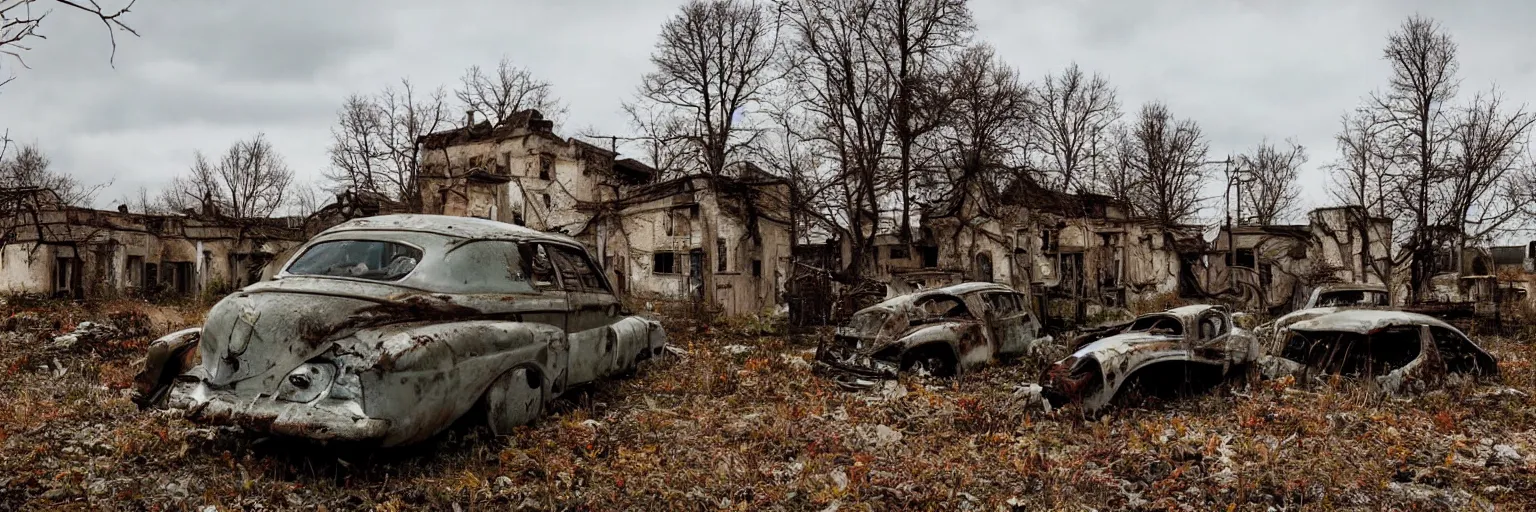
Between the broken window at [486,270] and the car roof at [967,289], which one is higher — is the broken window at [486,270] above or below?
above

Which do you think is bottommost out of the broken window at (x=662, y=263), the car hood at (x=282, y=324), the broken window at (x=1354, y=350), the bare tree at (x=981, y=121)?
the broken window at (x=1354, y=350)

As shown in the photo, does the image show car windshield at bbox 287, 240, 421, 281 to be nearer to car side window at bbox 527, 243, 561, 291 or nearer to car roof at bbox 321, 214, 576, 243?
car roof at bbox 321, 214, 576, 243

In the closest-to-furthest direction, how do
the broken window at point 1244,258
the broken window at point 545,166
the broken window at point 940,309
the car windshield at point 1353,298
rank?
the broken window at point 940,309 < the car windshield at point 1353,298 < the broken window at point 1244,258 < the broken window at point 545,166

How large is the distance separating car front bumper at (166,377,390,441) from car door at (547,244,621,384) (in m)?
2.30

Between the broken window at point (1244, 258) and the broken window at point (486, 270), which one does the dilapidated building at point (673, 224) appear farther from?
the broken window at point (1244, 258)

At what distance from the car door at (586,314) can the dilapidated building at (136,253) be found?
16.7 m

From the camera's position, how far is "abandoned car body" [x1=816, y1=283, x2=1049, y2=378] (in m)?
9.47

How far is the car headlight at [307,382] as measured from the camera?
15.2ft

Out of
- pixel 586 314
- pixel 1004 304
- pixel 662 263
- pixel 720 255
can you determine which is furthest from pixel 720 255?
pixel 586 314

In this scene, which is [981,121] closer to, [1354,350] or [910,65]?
[910,65]

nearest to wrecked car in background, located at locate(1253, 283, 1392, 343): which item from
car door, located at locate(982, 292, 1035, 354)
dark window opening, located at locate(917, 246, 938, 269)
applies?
car door, located at locate(982, 292, 1035, 354)

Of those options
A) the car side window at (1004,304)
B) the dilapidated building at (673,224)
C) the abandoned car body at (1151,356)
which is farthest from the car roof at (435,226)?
the dilapidated building at (673,224)

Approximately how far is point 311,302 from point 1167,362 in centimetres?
735

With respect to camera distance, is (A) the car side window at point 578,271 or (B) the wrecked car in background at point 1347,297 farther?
(B) the wrecked car in background at point 1347,297
